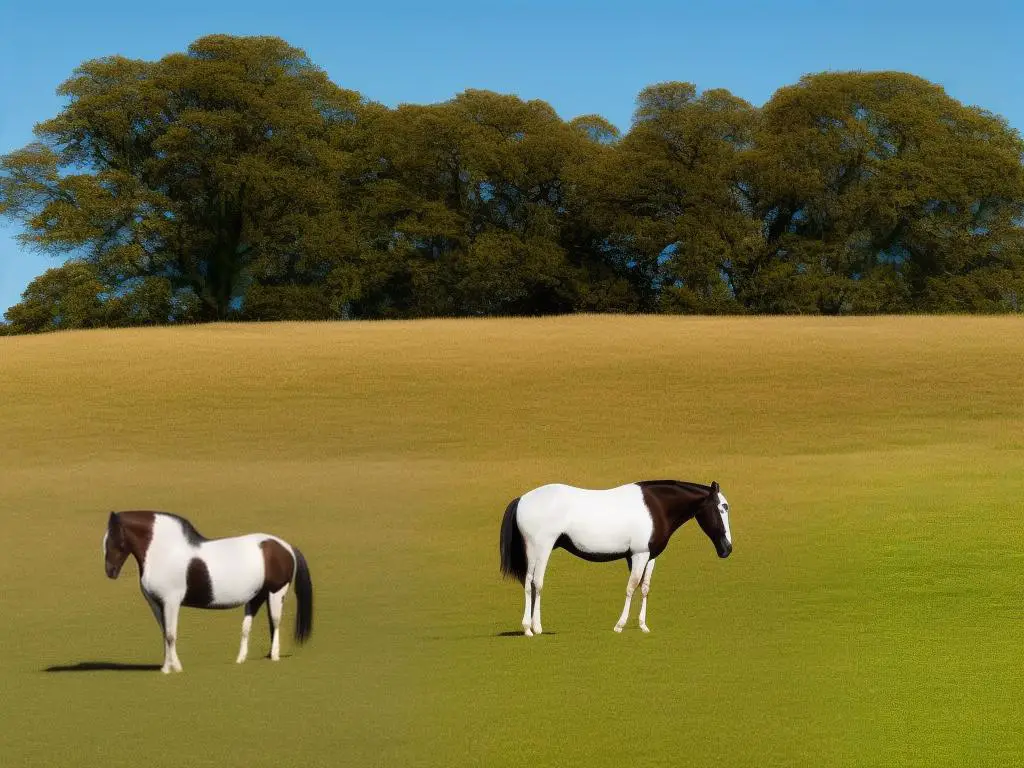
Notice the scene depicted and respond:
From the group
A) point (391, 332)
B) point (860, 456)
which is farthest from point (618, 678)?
point (391, 332)

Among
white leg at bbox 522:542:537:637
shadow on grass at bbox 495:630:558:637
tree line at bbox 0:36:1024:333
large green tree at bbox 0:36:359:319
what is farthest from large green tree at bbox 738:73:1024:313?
white leg at bbox 522:542:537:637

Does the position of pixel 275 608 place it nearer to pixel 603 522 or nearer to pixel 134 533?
pixel 134 533

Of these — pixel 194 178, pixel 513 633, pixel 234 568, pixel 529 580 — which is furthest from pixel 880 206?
pixel 234 568

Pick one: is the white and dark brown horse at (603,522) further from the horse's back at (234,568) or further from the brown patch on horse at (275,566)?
the horse's back at (234,568)

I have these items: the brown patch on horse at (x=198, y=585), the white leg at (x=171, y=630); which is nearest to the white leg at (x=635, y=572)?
the brown patch on horse at (x=198, y=585)

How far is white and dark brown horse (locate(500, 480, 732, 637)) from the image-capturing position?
731cm

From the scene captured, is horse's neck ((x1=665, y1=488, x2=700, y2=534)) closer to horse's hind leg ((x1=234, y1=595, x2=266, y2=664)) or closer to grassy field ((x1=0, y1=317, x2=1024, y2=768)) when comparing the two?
grassy field ((x1=0, y1=317, x2=1024, y2=768))

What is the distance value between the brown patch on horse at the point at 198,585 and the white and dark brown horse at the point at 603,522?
166 centimetres

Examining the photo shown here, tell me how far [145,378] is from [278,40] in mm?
28941

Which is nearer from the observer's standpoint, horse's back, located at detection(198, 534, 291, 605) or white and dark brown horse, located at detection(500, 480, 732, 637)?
horse's back, located at detection(198, 534, 291, 605)

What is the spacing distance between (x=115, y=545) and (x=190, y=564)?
1.13ft

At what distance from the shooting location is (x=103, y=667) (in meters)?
7.65

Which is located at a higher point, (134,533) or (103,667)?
(134,533)

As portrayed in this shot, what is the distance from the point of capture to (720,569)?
38.6 ft
